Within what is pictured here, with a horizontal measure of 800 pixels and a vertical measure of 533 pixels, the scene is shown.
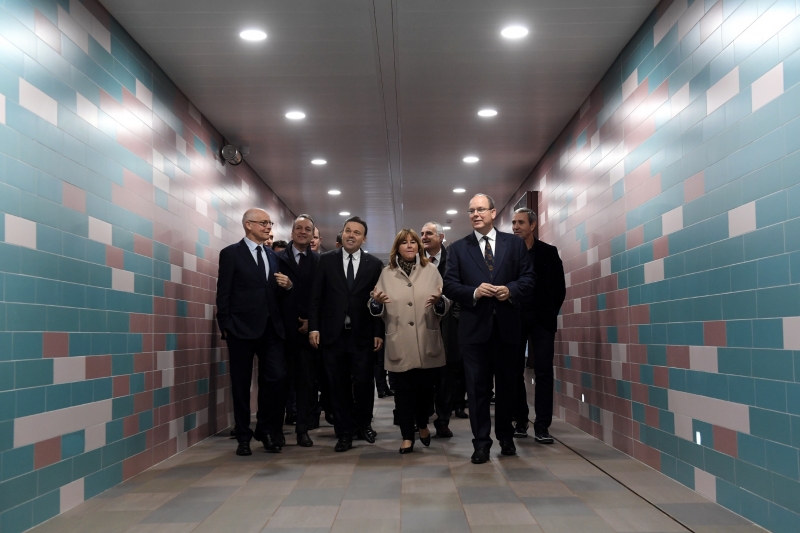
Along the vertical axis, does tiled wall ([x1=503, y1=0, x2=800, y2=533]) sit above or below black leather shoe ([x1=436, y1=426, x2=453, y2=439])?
above

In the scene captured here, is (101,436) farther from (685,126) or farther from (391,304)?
(685,126)

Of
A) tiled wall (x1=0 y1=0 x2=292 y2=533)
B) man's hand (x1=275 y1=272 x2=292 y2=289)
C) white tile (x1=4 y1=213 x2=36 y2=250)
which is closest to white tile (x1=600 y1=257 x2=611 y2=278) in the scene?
man's hand (x1=275 y1=272 x2=292 y2=289)

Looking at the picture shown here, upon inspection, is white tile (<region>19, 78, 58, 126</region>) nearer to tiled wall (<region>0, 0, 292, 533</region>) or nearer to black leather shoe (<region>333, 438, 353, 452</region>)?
tiled wall (<region>0, 0, 292, 533</region>)

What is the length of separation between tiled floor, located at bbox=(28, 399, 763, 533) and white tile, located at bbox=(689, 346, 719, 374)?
2.12 feet

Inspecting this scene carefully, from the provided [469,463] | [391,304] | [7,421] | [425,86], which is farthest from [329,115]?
[7,421]

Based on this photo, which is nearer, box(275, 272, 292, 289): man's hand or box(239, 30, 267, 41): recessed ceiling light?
box(239, 30, 267, 41): recessed ceiling light

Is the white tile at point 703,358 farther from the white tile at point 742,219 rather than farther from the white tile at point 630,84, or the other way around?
the white tile at point 630,84

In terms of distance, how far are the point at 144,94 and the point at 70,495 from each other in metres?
2.87

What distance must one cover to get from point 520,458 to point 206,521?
2363 mm

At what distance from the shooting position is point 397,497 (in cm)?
396

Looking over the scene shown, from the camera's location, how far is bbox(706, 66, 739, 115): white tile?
146 inches

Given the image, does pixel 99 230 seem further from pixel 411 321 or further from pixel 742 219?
pixel 742 219

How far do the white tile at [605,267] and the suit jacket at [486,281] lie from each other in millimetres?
1160

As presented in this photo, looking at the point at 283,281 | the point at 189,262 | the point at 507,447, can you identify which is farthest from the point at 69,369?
the point at 507,447
